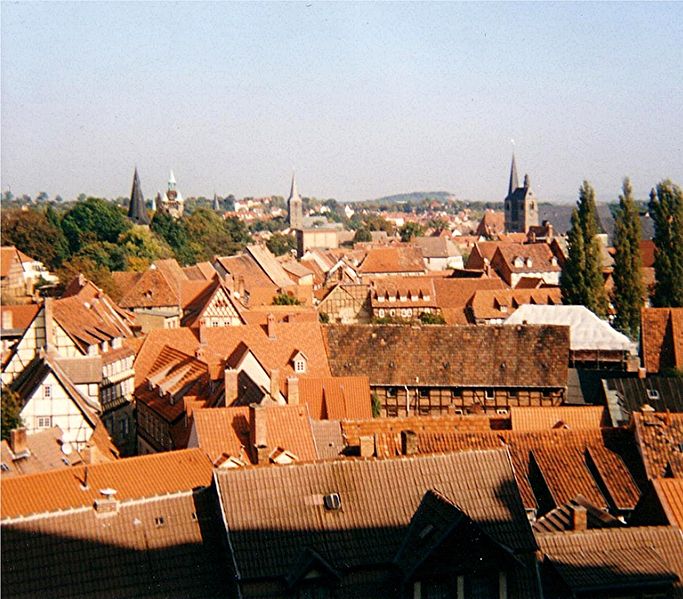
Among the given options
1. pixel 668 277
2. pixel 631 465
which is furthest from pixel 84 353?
pixel 668 277

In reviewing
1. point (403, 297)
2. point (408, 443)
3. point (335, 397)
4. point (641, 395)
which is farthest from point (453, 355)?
point (403, 297)

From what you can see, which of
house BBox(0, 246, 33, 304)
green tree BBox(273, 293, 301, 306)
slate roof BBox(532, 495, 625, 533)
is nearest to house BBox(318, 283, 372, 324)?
green tree BBox(273, 293, 301, 306)

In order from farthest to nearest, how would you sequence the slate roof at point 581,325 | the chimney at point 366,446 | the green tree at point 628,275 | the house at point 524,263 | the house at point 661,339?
the house at point 524,263 < the green tree at point 628,275 < the slate roof at point 581,325 < the house at point 661,339 < the chimney at point 366,446

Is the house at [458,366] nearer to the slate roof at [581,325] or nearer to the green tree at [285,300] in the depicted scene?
the slate roof at [581,325]

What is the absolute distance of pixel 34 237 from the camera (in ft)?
266

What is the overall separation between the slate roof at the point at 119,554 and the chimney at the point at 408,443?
8.63 meters

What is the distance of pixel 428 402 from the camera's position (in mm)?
41844

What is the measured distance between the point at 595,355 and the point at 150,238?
52884 millimetres

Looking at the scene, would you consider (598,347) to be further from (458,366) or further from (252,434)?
(252,434)

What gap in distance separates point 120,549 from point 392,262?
88.2 meters

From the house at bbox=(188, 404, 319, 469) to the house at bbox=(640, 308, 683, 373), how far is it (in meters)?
22.5

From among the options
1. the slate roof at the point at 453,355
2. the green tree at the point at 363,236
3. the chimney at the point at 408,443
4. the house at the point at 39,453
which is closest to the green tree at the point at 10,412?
the house at the point at 39,453

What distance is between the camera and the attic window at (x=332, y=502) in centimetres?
1680

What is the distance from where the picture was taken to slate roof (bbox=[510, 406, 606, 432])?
103ft
